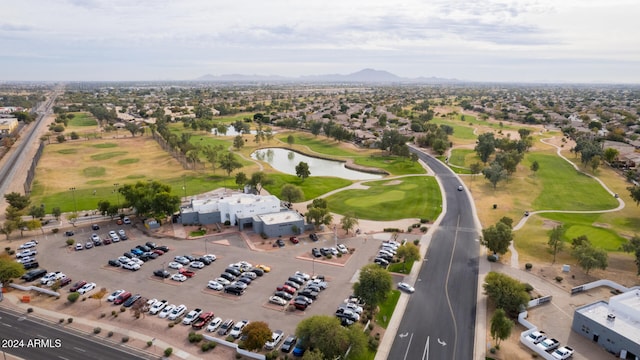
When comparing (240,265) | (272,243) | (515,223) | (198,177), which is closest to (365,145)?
(198,177)

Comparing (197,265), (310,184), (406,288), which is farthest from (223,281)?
(310,184)

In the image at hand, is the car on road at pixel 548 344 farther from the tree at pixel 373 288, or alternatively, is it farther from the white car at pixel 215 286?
the white car at pixel 215 286

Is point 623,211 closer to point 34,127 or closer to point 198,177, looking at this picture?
point 198,177

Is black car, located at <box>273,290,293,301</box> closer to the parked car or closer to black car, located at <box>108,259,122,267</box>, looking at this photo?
black car, located at <box>108,259,122,267</box>

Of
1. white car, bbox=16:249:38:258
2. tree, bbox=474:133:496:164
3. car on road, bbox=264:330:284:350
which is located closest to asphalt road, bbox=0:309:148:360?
car on road, bbox=264:330:284:350

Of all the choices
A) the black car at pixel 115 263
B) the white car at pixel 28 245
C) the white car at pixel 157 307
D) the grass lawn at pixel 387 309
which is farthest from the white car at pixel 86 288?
the grass lawn at pixel 387 309

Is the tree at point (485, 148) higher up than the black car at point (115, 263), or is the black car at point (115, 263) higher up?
the tree at point (485, 148)
